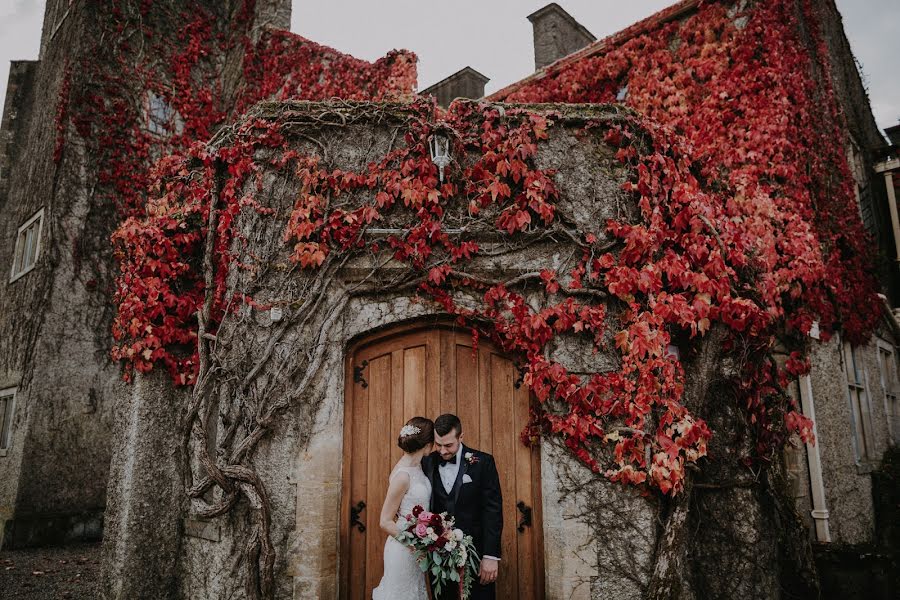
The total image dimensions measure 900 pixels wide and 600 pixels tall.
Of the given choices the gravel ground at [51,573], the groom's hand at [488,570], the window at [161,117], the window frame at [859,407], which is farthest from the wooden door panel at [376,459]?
the window at [161,117]

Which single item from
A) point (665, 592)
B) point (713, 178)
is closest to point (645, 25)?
point (713, 178)

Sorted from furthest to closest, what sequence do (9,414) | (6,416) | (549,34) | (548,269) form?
1. (549,34)
2. (6,416)
3. (9,414)
4. (548,269)

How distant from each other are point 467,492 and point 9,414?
8768 millimetres

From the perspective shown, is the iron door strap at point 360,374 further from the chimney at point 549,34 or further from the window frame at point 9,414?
the chimney at point 549,34

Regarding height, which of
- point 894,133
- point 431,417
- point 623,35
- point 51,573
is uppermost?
point 894,133

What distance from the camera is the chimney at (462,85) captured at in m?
15.3

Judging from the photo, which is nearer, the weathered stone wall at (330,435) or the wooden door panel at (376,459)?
the weathered stone wall at (330,435)

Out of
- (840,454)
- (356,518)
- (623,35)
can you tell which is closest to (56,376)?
(356,518)

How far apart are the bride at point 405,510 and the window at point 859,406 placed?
706cm

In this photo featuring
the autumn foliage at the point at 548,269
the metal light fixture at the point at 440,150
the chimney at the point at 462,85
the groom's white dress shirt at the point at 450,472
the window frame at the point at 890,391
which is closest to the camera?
the groom's white dress shirt at the point at 450,472

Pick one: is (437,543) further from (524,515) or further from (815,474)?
(815,474)

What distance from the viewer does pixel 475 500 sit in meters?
4.40

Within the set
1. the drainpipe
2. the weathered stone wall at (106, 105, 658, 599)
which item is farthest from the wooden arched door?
the drainpipe

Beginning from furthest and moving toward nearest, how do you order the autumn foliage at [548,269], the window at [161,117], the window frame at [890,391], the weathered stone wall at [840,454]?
the window at [161,117], the window frame at [890,391], the weathered stone wall at [840,454], the autumn foliage at [548,269]
